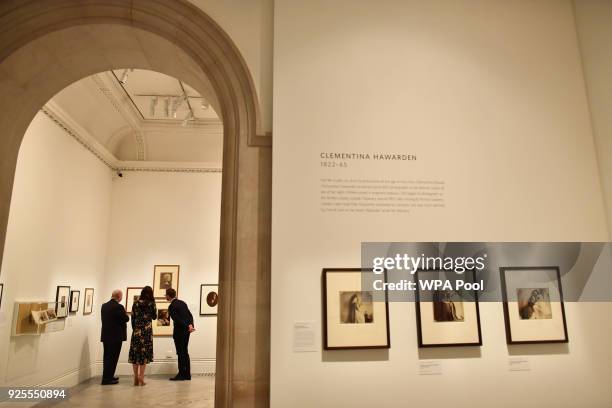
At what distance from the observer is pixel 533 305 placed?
3891 millimetres

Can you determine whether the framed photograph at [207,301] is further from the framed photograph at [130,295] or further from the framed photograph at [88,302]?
the framed photograph at [88,302]

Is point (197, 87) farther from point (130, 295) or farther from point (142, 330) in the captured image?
point (130, 295)

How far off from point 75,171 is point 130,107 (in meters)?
1.97

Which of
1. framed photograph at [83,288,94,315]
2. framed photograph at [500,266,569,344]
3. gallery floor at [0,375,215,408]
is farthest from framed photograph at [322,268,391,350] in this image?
framed photograph at [83,288,94,315]

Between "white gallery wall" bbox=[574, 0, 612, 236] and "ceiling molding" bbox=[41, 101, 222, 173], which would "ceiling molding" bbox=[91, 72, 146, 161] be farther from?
"white gallery wall" bbox=[574, 0, 612, 236]

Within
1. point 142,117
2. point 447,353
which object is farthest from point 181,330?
point 447,353

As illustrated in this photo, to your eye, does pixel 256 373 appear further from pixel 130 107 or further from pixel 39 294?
pixel 130 107

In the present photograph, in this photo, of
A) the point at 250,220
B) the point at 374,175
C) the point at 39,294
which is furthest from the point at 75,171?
the point at 374,175

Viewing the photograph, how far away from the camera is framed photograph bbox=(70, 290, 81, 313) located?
9.52m

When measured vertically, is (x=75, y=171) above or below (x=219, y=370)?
above

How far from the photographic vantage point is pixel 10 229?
7.26m

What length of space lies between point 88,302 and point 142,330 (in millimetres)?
1568

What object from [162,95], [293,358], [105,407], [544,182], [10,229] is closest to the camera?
[293,358]

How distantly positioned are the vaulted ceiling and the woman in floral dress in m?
3.68
